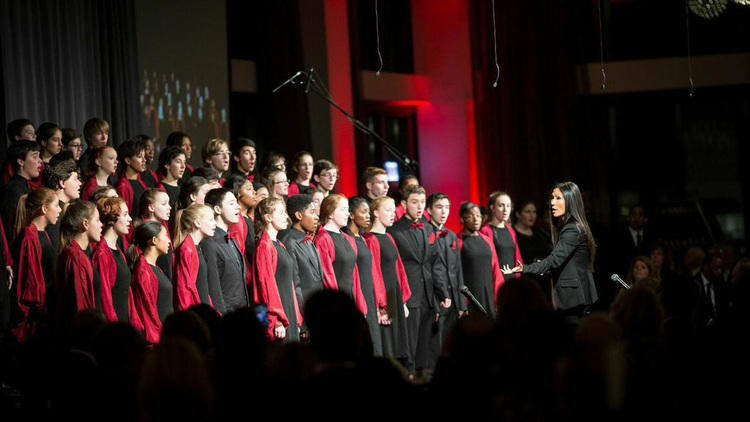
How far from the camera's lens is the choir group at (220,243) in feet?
15.9

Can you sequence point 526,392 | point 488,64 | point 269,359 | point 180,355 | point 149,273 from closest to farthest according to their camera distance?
1. point 180,355
2. point 526,392
3. point 269,359
4. point 149,273
5. point 488,64

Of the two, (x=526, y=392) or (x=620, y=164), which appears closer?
(x=526, y=392)

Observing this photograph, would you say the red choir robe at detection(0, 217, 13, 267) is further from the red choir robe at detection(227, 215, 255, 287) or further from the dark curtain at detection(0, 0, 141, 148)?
the dark curtain at detection(0, 0, 141, 148)

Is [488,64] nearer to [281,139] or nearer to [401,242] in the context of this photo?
[281,139]

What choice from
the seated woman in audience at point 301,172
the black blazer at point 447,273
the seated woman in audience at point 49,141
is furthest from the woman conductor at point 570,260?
the seated woman in audience at point 49,141

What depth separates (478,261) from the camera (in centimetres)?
665

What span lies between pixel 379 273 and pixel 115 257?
6.20ft

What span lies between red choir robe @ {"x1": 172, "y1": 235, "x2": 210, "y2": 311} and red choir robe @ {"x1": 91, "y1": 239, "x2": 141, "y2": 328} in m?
0.24

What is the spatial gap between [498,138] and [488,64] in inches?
30.5

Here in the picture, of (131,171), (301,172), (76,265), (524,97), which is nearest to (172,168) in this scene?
(131,171)

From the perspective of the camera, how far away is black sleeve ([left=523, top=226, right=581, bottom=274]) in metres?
5.34

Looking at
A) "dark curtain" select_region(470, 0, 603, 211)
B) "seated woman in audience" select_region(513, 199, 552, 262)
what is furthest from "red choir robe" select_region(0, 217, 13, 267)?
"dark curtain" select_region(470, 0, 603, 211)

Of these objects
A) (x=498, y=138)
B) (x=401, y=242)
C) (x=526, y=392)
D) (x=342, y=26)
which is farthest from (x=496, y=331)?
(x=498, y=138)

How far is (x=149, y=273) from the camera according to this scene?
191 inches
